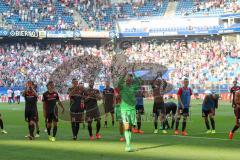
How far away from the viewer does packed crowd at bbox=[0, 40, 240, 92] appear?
66.4 metres

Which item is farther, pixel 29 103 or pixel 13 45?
pixel 13 45

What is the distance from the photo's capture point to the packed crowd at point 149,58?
6644 cm

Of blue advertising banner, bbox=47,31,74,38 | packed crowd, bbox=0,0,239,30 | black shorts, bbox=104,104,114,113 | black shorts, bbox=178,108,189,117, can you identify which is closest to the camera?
black shorts, bbox=178,108,189,117

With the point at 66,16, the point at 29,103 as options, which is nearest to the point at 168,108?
the point at 29,103

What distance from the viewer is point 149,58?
70750 mm

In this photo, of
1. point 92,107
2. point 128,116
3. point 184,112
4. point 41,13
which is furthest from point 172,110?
point 41,13

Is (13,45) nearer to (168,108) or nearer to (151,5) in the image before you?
(151,5)

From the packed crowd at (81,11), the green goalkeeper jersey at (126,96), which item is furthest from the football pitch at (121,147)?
the packed crowd at (81,11)

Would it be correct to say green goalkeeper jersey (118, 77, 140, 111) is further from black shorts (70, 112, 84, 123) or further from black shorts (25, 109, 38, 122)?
black shorts (25, 109, 38, 122)

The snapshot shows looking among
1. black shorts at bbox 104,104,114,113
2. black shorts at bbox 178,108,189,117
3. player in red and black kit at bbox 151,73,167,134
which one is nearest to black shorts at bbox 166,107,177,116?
player in red and black kit at bbox 151,73,167,134

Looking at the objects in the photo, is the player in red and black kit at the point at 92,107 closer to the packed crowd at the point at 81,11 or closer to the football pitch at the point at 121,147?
the football pitch at the point at 121,147

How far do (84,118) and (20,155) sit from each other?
525cm

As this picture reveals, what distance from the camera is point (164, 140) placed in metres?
20.8

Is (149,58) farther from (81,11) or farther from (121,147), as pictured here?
(121,147)
